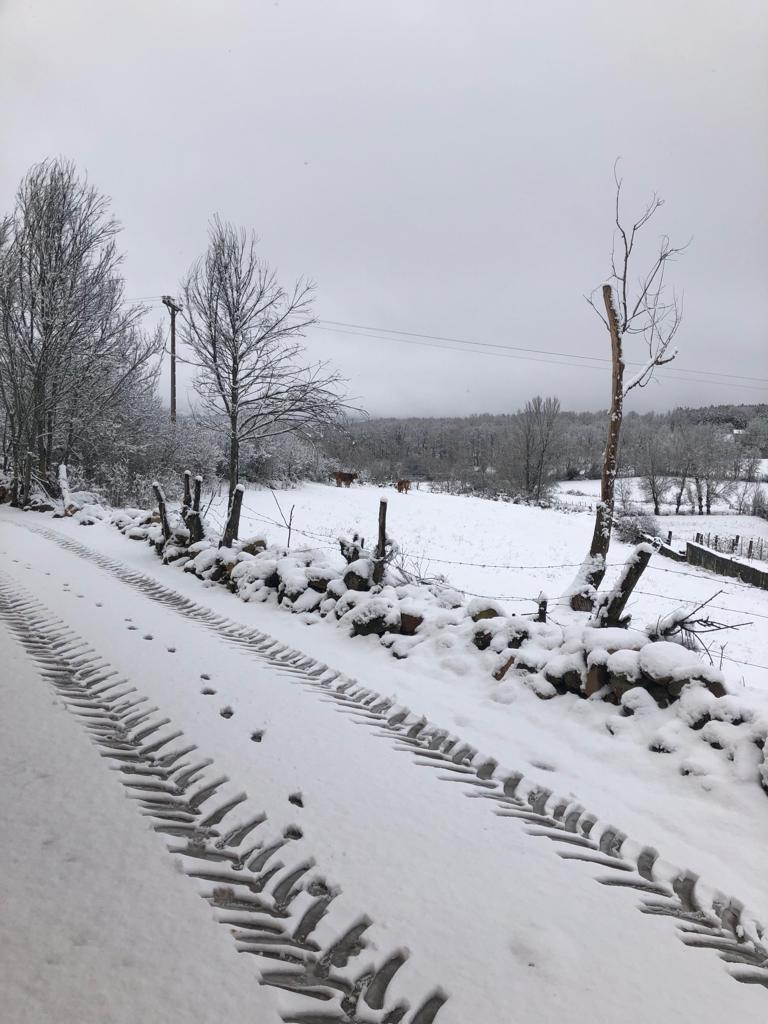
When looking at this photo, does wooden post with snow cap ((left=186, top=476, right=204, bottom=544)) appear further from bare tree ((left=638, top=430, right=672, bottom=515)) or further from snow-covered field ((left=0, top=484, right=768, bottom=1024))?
bare tree ((left=638, top=430, right=672, bottom=515))

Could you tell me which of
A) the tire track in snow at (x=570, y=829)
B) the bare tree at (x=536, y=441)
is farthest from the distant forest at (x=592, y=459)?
the tire track in snow at (x=570, y=829)

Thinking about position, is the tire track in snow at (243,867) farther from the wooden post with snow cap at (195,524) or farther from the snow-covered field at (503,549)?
the wooden post with snow cap at (195,524)

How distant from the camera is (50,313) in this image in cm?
1452

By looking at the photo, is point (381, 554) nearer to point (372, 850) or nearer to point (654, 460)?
point (372, 850)

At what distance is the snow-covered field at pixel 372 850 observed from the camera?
1572 millimetres

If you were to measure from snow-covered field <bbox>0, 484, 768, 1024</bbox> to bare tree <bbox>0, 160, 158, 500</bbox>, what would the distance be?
1300 cm

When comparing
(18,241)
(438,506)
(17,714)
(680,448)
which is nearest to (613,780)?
(17,714)

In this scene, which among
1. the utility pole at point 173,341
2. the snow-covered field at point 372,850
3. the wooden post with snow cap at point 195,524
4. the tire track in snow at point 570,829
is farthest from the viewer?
the utility pole at point 173,341

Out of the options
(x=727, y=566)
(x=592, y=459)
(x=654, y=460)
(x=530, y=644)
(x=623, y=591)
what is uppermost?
(x=592, y=459)

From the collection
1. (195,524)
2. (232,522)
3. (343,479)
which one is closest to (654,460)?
(343,479)

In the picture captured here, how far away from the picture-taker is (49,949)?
5.16 ft

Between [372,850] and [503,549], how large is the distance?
15.0 metres

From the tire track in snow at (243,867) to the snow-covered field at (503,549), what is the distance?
4.76m

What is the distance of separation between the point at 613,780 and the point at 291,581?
4016mm
